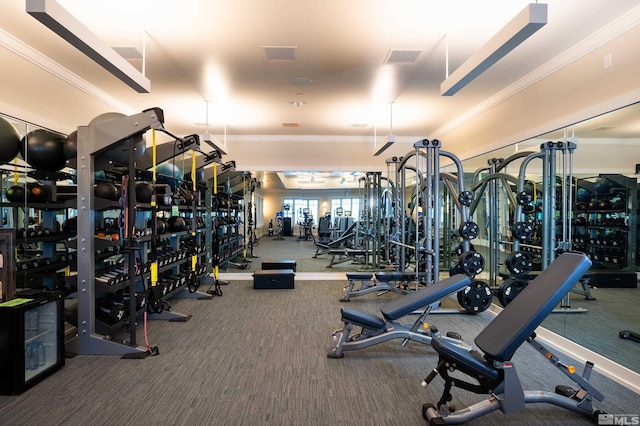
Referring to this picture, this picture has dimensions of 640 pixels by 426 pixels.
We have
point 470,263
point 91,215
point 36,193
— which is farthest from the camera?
point 470,263

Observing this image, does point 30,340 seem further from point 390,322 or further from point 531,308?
point 531,308

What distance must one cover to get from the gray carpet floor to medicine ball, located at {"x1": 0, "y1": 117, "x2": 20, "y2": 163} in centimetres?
189

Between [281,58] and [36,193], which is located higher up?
[281,58]

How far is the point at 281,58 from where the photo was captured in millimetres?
3783

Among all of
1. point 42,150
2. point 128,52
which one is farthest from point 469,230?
point 42,150

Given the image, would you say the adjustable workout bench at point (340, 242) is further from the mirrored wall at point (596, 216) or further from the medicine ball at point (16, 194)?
the medicine ball at point (16, 194)

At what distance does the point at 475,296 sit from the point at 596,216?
1.57m

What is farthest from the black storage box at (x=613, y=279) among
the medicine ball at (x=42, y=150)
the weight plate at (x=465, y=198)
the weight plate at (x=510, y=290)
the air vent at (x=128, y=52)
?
the medicine ball at (x=42, y=150)

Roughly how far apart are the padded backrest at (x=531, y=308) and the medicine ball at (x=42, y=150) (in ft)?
13.1

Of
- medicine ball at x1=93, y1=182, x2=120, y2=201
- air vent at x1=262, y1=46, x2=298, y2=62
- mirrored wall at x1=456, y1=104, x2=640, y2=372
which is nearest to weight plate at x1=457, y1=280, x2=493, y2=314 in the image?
mirrored wall at x1=456, y1=104, x2=640, y2=372

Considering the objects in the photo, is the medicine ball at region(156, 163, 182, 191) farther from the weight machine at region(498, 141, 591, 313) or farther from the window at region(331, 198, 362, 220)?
the weight machine at region(498, 141, 591, 313)

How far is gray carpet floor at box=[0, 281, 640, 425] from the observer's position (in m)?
2.17

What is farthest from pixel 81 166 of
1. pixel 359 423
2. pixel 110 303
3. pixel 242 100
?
pixel 359 423

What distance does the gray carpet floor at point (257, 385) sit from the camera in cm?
217
